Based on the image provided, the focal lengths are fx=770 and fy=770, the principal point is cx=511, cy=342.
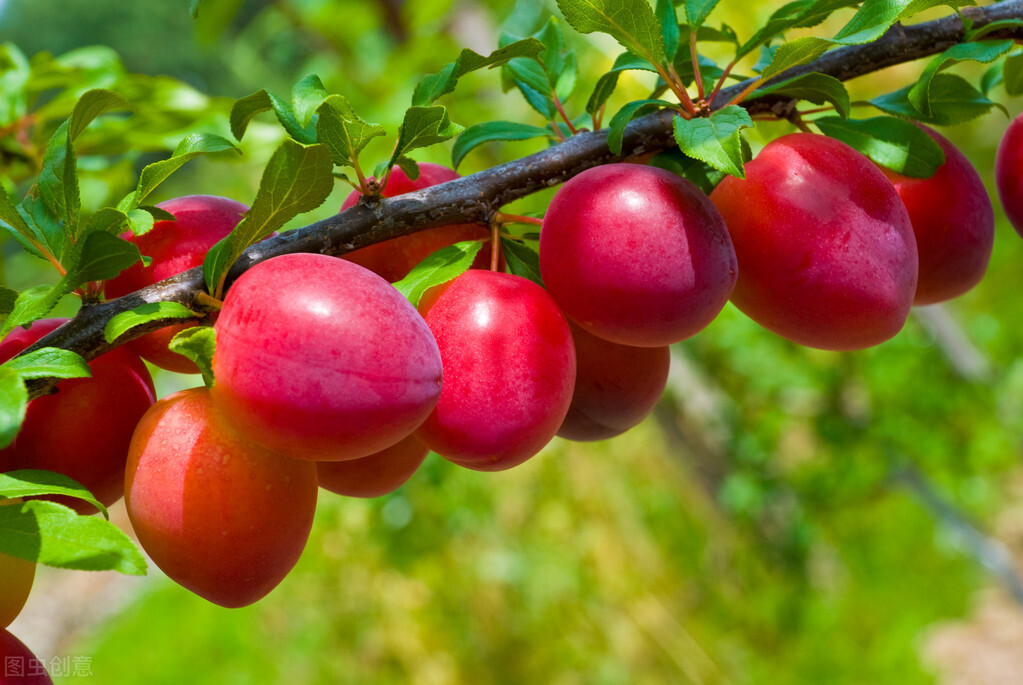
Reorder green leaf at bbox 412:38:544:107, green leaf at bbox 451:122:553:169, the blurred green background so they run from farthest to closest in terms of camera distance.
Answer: the blurred green background < green leaf at bbox 451:122:553:169 < green leaf at bbox 412:38:544:107

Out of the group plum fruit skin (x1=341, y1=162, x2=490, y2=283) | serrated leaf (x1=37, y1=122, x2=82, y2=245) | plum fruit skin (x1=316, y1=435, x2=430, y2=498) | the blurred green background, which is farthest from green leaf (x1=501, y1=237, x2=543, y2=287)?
the blurred green background

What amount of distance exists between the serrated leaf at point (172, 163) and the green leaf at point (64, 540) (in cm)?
14

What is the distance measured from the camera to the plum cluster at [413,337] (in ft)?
1.05

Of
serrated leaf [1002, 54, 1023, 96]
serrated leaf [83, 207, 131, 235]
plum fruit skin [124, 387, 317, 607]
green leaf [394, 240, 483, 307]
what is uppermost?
serrated leaf [83, 207, 131, 235]

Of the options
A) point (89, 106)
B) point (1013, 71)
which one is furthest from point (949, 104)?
point (89, 106)

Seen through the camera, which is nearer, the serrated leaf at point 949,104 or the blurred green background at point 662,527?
the serrated leaf at point 949,104

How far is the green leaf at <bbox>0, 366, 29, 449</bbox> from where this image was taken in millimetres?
280

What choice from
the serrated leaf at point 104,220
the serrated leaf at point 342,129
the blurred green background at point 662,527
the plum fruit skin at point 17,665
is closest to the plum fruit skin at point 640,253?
the serrated leaf at point 342,129

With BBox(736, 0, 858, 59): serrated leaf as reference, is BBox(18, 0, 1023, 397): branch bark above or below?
below

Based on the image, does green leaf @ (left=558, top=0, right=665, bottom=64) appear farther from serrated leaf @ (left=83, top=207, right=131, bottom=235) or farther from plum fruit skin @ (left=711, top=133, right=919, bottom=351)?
serrated leaf @ (left=83, top=207, right=131, bottom=235)

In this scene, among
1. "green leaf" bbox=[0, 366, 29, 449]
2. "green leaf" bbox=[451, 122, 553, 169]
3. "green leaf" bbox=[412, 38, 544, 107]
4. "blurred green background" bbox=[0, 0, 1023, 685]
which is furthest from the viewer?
"blurred green background" bbox=[0, 0, 1023, 685]

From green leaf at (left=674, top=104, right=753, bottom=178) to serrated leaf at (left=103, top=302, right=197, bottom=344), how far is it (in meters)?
0.24

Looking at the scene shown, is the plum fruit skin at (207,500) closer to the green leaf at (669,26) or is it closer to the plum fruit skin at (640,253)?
the plum fruit skin at (640,253)

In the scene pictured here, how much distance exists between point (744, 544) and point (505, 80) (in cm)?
138
